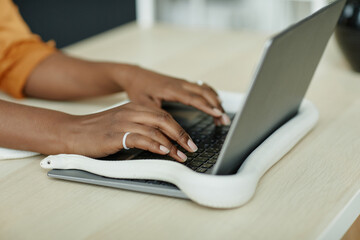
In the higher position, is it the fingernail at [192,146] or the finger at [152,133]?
the finger at [152,133]

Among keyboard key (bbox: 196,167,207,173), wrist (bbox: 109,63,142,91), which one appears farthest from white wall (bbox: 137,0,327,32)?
keyboard key (bbox: 196,167,207,173)

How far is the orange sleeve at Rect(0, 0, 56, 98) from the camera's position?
3.93ft

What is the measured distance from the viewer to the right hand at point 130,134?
0.78m

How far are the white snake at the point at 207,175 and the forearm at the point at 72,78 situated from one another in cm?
37

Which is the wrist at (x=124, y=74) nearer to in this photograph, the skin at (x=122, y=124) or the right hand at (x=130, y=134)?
the skin at (x=122, y=124)

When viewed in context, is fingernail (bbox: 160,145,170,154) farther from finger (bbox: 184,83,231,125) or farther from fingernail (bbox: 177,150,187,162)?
finger (bbox: 184,83,231,125)

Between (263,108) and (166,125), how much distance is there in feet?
0.50

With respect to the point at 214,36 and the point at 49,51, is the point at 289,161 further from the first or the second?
the point at 214,36

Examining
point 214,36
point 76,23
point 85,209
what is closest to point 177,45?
point 214,36

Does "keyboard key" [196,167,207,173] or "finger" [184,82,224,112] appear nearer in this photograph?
"keyboard key" [196,167,207,173]

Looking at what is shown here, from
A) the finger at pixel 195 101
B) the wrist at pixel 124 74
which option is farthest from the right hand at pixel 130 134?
the wrist at pixel 124 74

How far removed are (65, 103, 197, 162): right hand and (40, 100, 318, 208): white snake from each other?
3cm

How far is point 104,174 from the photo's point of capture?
751 mm

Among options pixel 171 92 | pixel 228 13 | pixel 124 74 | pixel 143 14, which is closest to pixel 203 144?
pixel 171 92
